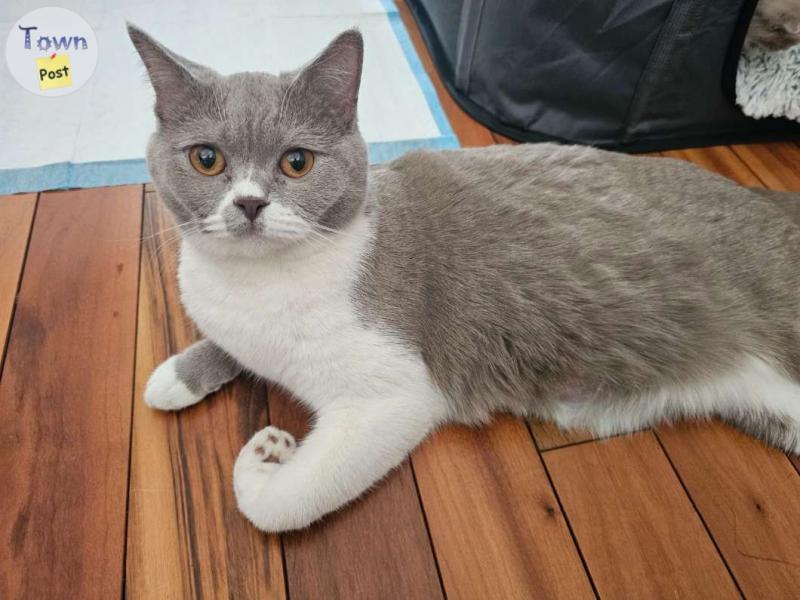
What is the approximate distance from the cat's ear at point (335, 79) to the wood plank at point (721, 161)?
Result: 1.21 m

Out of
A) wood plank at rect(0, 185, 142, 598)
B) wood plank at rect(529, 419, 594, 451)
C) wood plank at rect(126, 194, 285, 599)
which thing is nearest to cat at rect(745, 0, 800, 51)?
wood plank at rect(529, 419, 594, 451)

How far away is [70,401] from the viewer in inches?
44.6

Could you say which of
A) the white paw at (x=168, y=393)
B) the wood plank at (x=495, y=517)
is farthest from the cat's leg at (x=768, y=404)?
the white paw at (x=168, y=393)

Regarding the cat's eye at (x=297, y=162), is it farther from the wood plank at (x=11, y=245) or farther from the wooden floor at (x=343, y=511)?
the wood plank at (x=11, y=245)

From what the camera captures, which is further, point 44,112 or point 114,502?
point 44,112

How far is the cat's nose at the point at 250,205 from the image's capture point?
813mm

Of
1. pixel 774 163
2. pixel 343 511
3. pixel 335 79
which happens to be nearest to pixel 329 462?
pixel 343 511

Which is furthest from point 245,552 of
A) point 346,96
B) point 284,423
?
point 346,96

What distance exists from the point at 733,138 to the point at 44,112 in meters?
2.06

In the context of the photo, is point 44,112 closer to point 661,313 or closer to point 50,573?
point 50,573

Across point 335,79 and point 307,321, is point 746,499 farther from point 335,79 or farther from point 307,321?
point 335,79

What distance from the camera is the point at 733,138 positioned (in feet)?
5.84

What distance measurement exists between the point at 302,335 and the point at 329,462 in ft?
0.69

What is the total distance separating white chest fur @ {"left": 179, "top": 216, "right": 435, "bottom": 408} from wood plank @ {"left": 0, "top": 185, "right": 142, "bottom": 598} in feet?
1.04
